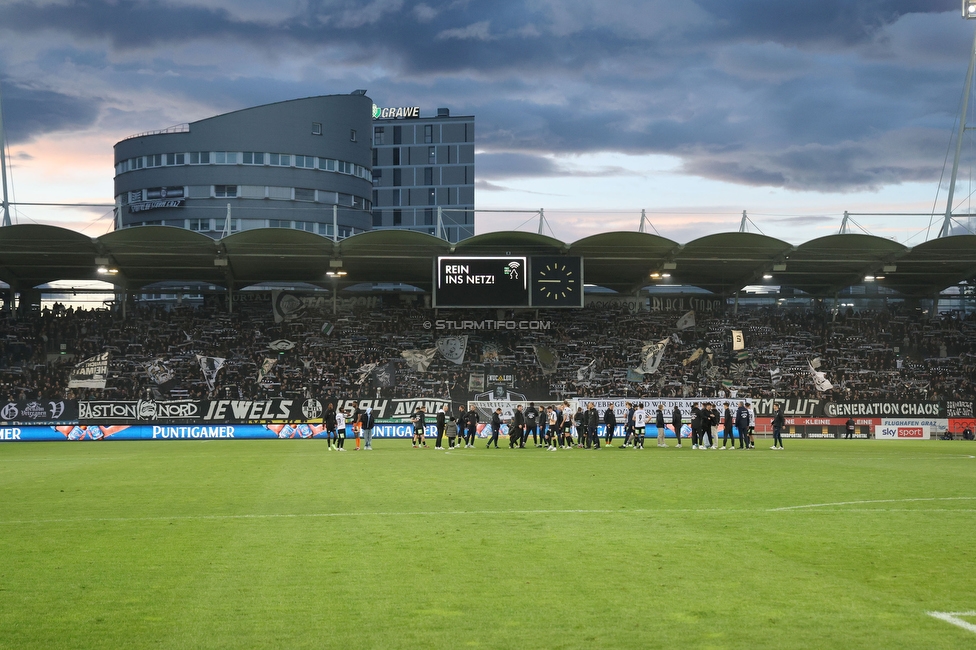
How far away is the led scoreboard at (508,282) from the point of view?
49469mm

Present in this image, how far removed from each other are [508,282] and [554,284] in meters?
2.52

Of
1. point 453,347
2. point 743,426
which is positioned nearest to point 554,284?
point 453,347

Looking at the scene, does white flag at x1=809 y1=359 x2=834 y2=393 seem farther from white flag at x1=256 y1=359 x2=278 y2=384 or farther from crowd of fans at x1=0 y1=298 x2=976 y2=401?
white flag at x1=256 y1=359 x2=278 y2=384

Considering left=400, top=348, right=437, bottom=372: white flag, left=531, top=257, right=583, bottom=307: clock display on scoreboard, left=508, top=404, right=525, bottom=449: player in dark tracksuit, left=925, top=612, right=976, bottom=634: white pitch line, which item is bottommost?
left=508, top=404, right=525, bottom=449: player in dark tracksuit

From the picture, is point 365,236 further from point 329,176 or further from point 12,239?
point 329,176

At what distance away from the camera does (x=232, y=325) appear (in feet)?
188

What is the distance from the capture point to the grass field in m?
7.27

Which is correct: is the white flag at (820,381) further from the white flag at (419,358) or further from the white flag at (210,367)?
the white flag at (210,367)

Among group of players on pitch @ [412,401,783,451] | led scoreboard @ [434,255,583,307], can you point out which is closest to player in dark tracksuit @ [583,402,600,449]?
group of players on pitch @ [412,401,783,451]

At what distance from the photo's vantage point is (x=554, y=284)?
49.5 m

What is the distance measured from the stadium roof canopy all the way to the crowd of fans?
7.98ft

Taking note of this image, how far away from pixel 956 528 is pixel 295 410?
40275mm

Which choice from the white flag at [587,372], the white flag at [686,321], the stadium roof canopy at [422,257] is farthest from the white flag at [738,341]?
the white flag at [587,372]

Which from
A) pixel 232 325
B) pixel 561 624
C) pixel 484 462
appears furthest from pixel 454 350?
pixel 561 624
